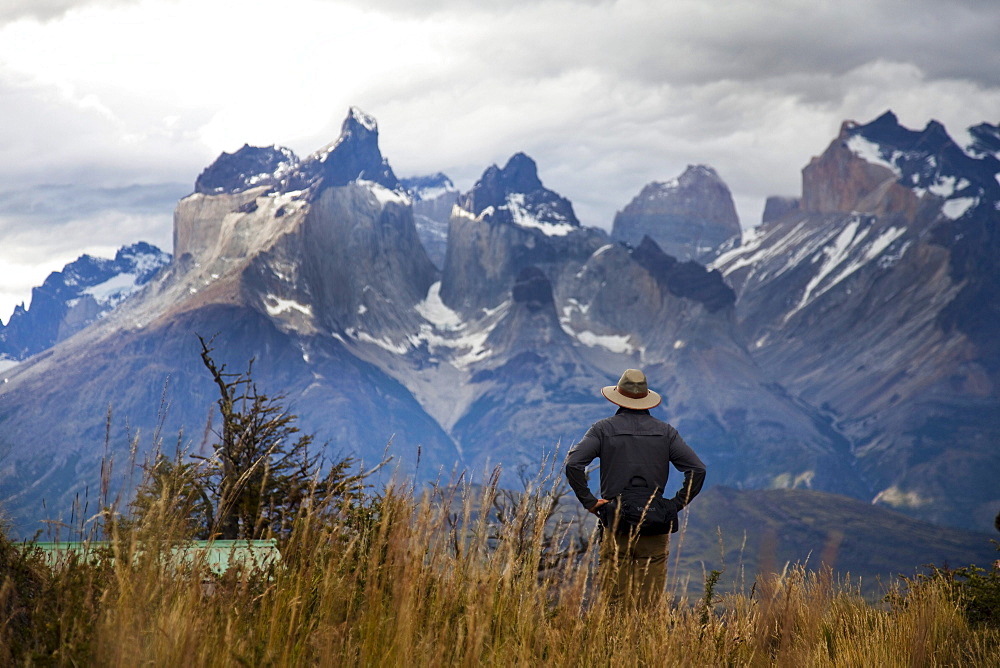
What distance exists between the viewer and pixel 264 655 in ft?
15.2

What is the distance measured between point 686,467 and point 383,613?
4.32m

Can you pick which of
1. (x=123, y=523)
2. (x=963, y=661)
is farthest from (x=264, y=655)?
(x=963, y=661)

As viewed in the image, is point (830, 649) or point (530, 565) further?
point (830, 649)

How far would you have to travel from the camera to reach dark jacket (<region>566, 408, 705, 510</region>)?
29.4ft

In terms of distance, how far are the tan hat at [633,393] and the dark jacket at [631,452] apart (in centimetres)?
16

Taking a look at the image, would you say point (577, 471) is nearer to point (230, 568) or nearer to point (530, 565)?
point (530, 565)

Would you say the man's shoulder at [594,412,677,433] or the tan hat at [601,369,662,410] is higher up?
the tan hat at [601,369,662,410]

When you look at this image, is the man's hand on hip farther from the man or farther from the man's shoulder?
the man's shoulder

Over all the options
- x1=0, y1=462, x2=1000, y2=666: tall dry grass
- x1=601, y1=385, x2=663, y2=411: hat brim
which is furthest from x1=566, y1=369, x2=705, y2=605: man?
x1=0, y1=462, x2=1000, y2=666: tall dry grass

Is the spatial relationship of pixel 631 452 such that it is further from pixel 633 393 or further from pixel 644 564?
pixel 644 564

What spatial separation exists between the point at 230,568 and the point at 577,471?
12.4 ft

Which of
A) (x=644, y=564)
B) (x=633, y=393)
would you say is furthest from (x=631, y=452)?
(x=644, y=564)

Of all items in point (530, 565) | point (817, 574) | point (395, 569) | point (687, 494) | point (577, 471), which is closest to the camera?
point (395, 569)

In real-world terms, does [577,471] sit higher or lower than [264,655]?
higher
